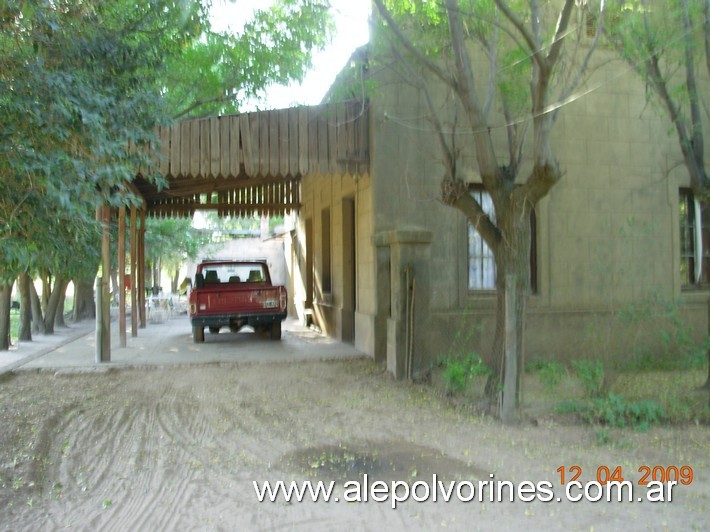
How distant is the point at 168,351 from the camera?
40.4ft

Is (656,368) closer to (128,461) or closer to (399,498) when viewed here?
(399,498)

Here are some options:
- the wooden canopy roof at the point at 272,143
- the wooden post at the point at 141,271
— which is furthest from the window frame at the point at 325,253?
the wooden post at the point at 141,271

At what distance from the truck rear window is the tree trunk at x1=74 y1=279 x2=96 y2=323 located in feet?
30.4

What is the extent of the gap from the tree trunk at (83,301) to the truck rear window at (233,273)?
928cm

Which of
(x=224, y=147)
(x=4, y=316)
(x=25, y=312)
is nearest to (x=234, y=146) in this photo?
(x=224, y=147)

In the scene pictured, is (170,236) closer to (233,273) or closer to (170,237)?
(170,237)

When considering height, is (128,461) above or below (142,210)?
below

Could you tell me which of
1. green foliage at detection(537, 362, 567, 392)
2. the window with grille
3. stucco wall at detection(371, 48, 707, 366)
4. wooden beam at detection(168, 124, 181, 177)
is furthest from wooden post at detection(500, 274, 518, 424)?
the window with grille

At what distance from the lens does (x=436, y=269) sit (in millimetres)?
10602

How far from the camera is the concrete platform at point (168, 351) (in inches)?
422

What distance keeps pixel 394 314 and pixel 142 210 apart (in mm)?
10663

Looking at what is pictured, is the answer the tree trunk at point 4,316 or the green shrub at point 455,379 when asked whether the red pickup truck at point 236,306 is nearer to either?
the tree trunk at point 4,316

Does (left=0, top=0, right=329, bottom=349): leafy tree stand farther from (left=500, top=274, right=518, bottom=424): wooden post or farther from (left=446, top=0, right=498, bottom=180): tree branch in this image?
(left=500, top=274, right=518, bottom=424): wooden post

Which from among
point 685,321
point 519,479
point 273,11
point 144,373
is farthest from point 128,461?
point 685,321
